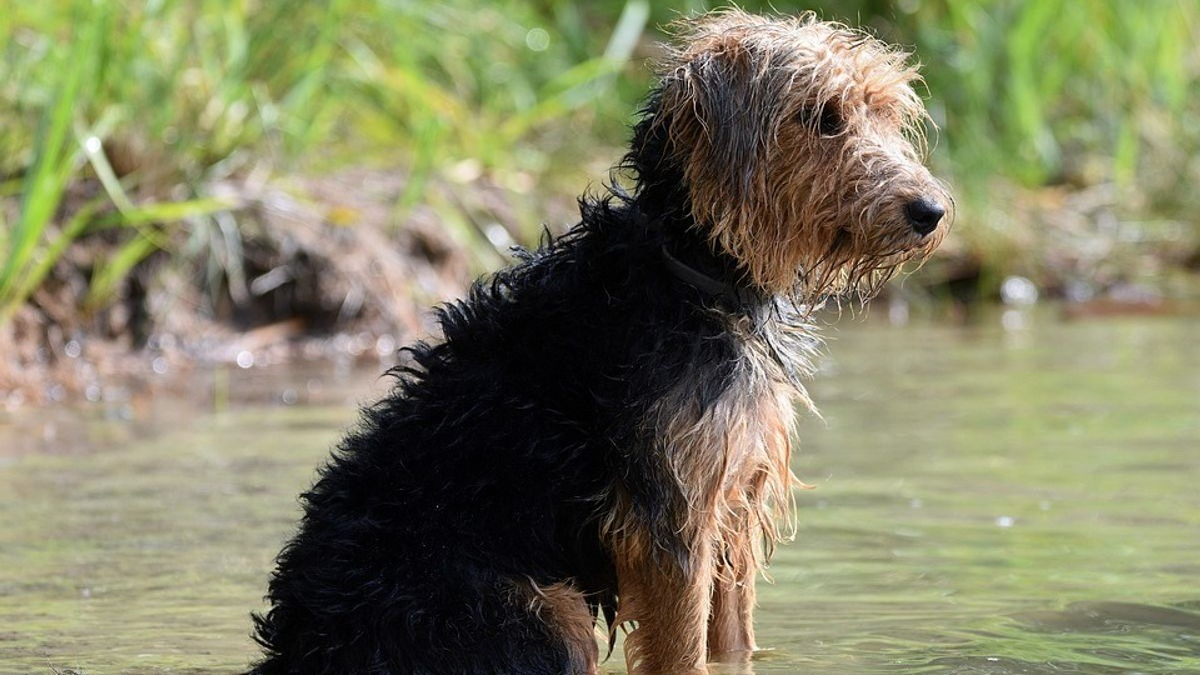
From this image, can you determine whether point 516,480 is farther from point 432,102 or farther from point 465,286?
point 432,102

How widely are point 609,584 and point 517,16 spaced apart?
343 inches

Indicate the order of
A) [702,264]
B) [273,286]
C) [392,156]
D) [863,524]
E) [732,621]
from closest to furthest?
[702,264], [732,621], [863,524], [273,286], [392,156]

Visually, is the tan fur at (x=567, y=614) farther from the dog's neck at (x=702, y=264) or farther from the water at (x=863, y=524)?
the dog's neck at (x=702, y=264)

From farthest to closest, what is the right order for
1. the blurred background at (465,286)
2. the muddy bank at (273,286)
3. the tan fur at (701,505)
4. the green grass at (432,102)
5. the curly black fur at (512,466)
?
the muddy bank at (273,286)
the green grass at (432,102)
the blurred background at (465,286)
the tan fur at (701,505)
the curly black fur at (512,466)

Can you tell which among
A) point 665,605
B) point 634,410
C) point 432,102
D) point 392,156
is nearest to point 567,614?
point 665,605

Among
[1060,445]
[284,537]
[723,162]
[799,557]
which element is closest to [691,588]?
[723,162]

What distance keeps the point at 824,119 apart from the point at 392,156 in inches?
278

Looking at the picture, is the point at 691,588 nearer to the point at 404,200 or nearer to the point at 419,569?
the point at 419,569

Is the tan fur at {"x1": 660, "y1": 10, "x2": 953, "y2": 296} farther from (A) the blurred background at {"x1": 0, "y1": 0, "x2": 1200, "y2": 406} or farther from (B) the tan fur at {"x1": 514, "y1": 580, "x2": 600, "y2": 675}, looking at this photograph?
(A) the blurred background at {"x1": 0, "y1": 0, "x2": 1200, "y2": 406}

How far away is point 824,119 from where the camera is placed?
14.6ft

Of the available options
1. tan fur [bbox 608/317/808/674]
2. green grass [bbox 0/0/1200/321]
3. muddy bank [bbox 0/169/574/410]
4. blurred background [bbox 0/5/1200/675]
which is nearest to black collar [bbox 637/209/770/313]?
tan fur [bbox 608/317/808/674]

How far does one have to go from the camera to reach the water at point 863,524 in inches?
193

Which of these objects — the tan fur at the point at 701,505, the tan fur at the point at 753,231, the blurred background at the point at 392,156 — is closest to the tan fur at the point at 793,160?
the tan fur at the point at 753,231

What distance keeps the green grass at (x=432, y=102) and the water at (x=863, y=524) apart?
122cm
